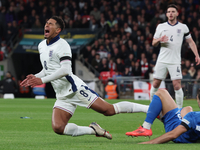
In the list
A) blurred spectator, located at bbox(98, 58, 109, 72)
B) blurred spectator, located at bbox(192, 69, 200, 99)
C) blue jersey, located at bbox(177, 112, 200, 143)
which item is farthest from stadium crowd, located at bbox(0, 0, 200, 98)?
blue jersey, located at bbox(177, 112, 200, 143)

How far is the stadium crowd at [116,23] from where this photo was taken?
60.8ft

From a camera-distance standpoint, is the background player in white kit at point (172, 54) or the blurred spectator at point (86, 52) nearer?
the background player in white kit at point (172, 54)

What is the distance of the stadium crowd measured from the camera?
18547 millimetres

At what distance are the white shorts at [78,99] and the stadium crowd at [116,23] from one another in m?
11.8

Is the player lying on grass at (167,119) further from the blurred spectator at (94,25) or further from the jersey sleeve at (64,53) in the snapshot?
the blurred spectator at (94,25)

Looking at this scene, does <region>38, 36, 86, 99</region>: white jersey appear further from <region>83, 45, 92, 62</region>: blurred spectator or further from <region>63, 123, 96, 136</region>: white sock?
<region>83, 45, 92, 62</region>: blurred spectator

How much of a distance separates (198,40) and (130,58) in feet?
11.9

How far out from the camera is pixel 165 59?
30.8 feet

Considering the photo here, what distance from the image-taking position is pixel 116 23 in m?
21.0

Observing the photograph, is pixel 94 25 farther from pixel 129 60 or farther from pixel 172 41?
pixel 172 41

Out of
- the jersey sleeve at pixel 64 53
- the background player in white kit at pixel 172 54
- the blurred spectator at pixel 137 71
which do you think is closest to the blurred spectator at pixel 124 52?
the blurred spectator at pixel 137 71

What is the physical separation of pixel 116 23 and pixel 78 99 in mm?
15425

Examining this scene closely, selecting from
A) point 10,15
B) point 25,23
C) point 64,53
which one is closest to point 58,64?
point 64,53

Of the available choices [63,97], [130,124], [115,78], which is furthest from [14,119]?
[115,78]
